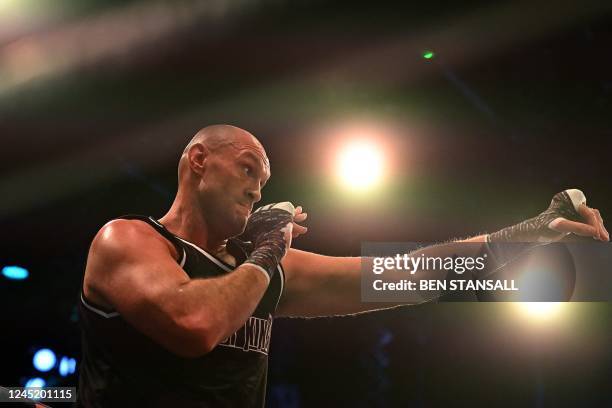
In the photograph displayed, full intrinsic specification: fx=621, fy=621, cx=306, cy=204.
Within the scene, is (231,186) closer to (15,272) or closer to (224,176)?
(224,176)

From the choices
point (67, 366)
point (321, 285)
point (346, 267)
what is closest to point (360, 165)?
point (346, 267)

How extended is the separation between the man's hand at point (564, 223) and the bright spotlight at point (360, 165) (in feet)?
10.3

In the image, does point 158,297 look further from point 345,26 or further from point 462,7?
point 462,7

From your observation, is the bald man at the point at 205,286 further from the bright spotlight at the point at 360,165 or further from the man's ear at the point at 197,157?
the bright spotlight at the point at 360,165

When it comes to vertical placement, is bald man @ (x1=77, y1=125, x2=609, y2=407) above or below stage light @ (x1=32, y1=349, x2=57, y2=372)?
below

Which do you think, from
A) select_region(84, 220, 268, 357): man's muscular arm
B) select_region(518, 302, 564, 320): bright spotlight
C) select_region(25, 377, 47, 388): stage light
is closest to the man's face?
Result: select_region(84, 220, 268, 357): man's muscular arm

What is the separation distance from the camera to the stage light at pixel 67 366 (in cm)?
701

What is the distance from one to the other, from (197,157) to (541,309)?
415cm

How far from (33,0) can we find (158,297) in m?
3.53

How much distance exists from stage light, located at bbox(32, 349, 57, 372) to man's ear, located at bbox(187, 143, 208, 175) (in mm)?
5310

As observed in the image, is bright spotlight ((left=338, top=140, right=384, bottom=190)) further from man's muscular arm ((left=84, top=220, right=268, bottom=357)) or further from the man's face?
man's muscular arm ((left=84, top=220, right=268, bottom=357))

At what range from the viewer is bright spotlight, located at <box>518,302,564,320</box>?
5.59 metres

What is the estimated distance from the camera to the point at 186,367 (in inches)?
81.8

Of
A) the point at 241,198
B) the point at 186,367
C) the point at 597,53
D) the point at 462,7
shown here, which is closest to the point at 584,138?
the point at 597,53
